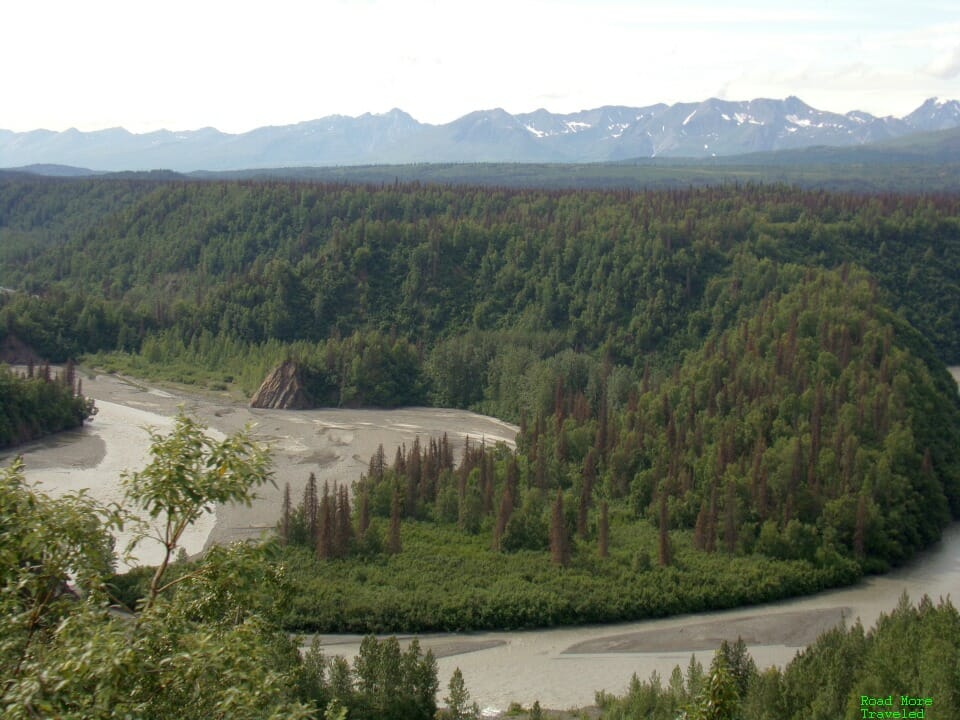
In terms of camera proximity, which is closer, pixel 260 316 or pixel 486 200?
pixel 260 316

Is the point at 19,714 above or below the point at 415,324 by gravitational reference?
above

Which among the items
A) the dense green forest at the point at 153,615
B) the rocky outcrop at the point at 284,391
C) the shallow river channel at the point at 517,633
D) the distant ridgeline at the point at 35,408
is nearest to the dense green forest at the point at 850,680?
the shallow river channel at the point at 517,633

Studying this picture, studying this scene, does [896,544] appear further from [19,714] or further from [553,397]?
[19,714]

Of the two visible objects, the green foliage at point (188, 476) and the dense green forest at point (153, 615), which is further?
the green foliage at point (188, 476)

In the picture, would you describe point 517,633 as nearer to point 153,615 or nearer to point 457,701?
point 457,701

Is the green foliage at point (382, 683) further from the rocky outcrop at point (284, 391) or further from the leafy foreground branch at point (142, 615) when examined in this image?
the rocky outcrop at point (284, 391)

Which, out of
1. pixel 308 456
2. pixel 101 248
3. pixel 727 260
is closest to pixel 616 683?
pixel 308 456

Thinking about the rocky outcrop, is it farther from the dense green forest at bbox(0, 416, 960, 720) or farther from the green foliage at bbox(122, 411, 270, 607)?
the green foliage at bbox(122, 411, 270, 607)
